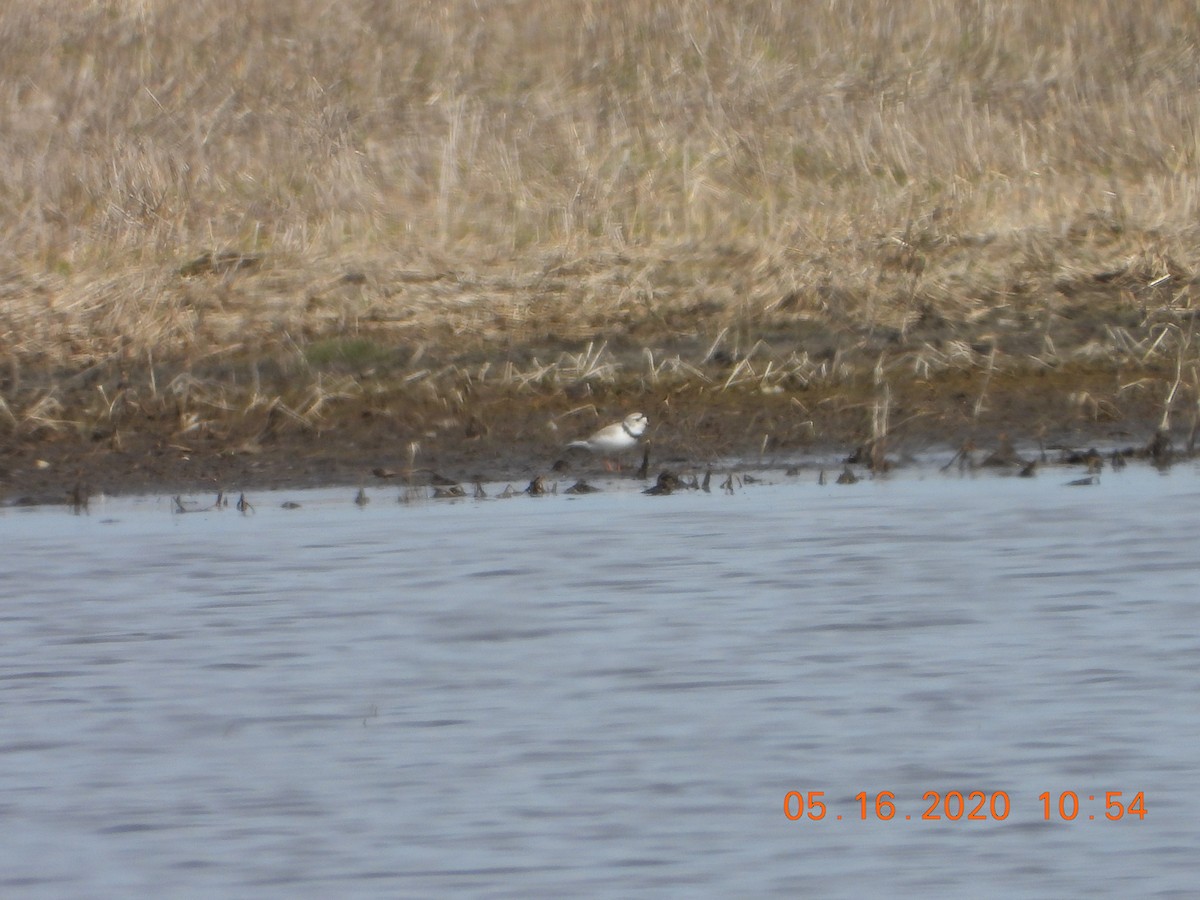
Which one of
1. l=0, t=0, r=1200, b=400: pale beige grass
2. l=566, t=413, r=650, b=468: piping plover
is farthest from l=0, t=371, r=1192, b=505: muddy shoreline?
l=0, t=0, r=1200, b=400: pale beige grass

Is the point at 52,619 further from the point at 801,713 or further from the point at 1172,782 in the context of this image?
the point at 1172,782

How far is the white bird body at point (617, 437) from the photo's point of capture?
898 centimetres

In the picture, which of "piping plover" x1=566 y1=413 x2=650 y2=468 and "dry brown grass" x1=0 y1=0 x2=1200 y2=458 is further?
"dry brown grass" x1=0 y1=0 x2=1200 y2=458

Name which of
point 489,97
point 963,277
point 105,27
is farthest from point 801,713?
point 105,27

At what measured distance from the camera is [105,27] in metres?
16.0

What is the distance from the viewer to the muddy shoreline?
9102mm

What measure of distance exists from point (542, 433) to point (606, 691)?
3.32m
